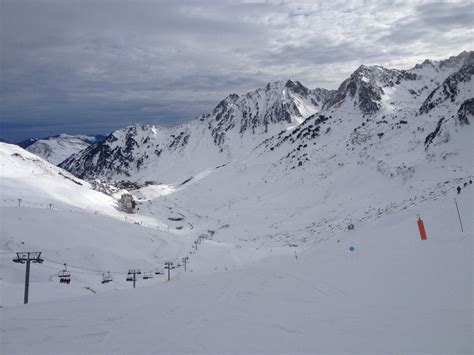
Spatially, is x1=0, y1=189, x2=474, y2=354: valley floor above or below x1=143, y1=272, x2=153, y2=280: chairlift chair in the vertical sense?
below

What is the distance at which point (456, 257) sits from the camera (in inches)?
512

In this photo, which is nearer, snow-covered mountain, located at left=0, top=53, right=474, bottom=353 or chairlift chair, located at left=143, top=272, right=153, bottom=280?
snow-covered mountain, located at left=0, top=53, right=474, bottom=353

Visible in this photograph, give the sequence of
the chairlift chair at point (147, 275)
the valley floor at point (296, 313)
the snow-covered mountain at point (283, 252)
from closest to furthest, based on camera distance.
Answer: the valley floor at point (296, 313) < the snow-covered mountain at point (283, 252) < the chairlift chair at point (147, 275)

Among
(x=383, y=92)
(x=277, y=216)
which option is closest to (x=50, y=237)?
(x=277, y=216)

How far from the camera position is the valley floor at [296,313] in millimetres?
8023

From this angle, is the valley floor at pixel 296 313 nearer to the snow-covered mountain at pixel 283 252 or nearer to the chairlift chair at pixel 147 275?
the snow-covered mountain at pixel 283 252

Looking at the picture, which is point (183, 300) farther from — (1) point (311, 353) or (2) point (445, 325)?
(2) point (445, 325)

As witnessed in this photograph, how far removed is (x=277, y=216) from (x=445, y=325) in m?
65.8

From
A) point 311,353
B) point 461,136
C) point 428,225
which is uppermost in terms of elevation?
point 461,136

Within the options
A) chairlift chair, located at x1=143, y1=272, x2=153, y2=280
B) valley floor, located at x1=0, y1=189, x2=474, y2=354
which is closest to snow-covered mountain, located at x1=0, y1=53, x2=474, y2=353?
valley floor, located at x1=0, y1=189, x2=474, y2=354

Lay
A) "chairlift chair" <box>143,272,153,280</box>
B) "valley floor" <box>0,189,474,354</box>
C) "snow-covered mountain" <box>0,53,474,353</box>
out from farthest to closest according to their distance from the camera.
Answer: "chairlift chair" <box>143,272,153,280</box> < "snow-covered mountain" <box>0,53,474,353</box> < "valley floor" <box>0,189,474,354</box>

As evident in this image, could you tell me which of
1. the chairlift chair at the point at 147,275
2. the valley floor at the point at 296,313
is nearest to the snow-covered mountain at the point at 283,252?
the valley floor at the point at 296,313

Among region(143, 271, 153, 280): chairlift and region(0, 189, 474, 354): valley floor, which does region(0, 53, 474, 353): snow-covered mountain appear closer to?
region(0, 189, 474, 354): valley floor

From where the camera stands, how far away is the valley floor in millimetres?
8023
